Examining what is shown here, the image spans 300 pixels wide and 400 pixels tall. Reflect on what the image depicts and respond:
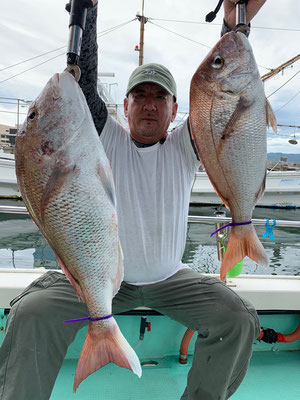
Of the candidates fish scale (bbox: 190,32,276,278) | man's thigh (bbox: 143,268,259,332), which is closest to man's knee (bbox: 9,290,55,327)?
man's thigh (bbox: 143,268,259,332)

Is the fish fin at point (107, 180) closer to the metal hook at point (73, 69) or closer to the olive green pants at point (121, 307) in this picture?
the metal hook at point (73, 69)

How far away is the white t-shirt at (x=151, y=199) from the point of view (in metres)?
2.02

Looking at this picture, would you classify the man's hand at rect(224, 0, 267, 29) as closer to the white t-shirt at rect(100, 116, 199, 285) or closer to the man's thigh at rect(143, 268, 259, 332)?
the white t-shirt at rect(100, 116, 199, 285)

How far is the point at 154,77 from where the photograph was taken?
2088 mm

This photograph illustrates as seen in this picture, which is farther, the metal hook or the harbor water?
the harbor water

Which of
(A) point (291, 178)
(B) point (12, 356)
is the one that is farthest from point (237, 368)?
(A) point (291, 178)

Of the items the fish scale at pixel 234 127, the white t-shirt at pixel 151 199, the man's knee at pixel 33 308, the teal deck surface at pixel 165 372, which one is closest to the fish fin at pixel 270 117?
the fish scale at pixel 234 127

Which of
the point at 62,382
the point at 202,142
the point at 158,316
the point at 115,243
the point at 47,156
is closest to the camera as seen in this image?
the point at 47,156

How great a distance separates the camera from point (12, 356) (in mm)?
1569

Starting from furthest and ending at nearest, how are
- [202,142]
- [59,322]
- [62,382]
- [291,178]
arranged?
[291,178] → [62,382] → [59,322] → [202,142]

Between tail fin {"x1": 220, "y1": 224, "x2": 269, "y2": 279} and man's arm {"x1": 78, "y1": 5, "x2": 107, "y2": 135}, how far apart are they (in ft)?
3.83

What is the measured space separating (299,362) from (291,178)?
1799 cm

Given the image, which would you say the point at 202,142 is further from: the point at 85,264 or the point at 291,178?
the point at 291,178

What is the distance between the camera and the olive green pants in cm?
157
